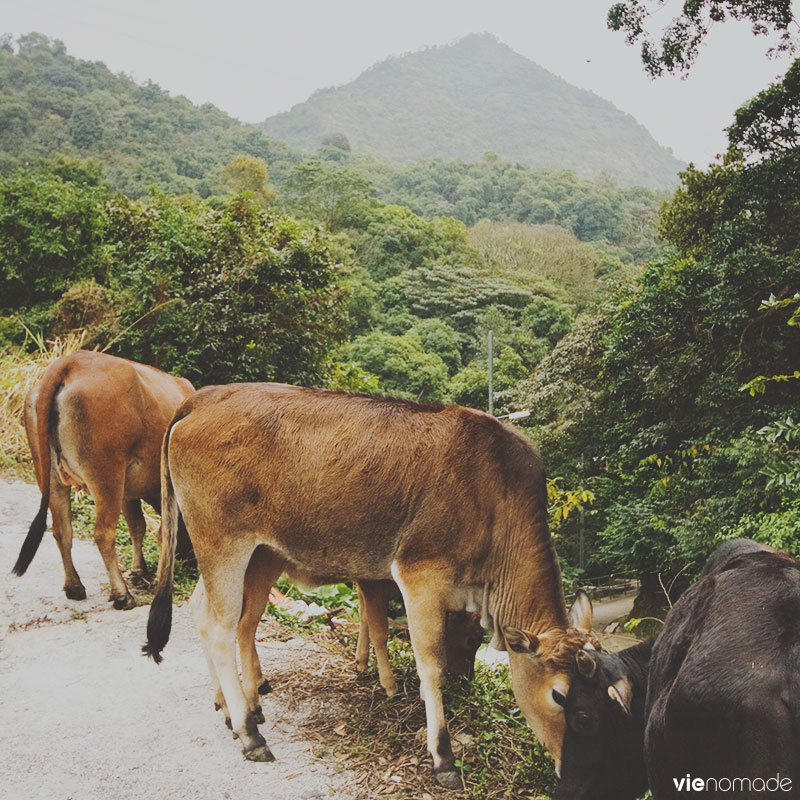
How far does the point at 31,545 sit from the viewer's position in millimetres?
6219

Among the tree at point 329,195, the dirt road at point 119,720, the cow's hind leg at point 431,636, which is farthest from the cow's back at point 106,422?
the tree at point 329,195

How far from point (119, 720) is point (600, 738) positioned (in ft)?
9.19

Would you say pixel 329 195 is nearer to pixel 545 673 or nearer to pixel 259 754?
pixel 259 754

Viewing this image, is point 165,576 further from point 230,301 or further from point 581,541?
point 581,541

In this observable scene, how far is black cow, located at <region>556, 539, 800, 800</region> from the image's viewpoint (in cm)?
254

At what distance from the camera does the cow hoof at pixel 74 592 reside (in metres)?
6.70

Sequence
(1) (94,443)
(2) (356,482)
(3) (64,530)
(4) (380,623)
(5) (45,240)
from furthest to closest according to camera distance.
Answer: (5) (45,240)
(3) (64,530)
(1) (94,443)
(4) (380,623)
(2) (356,482)

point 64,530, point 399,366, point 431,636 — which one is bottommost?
point 399,366

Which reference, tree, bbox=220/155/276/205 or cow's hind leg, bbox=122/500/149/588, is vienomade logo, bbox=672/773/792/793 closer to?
cow's hind leg, bbox=122/500/149/588

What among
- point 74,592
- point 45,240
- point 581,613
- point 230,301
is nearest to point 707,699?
point 581,613

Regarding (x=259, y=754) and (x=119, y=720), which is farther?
(x=119, y=720)

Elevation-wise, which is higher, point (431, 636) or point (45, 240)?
point (45, 240)

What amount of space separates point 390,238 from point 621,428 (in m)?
33.9

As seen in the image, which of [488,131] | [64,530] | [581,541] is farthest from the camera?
[488,131]
